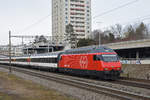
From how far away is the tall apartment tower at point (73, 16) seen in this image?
119 m

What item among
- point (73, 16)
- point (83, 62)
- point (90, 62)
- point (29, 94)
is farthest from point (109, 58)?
point (73, 16)

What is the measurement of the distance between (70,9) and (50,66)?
90788 millimetres

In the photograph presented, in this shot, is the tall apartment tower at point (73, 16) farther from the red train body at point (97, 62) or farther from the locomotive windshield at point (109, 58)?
the locomotive windshield at point (109, 58)

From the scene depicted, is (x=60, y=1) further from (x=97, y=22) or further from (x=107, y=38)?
(x=97, y=22)

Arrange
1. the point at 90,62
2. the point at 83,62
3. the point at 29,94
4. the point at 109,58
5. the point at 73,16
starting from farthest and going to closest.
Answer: the point at 73,16
the point at 83,62
the point at 90,62
the point at 109,58
the point at 29,94

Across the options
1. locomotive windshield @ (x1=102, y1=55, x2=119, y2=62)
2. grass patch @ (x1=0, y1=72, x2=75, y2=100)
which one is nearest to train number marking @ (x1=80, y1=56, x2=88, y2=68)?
locomotive windshield @ (x1=102, y1=55, x2=119, y2=62)

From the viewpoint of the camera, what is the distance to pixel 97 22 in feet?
145

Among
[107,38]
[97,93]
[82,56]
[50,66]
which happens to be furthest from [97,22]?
[107,38]

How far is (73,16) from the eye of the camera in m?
122

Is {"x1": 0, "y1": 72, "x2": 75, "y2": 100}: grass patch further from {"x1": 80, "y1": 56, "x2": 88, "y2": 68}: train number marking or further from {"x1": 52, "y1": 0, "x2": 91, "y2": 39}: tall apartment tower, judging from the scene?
{"x1": 52, "y1": 0, "x2": 91, "y2": 39}: tall apartment tower

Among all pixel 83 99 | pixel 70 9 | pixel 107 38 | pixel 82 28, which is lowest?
→ pixel 83 99

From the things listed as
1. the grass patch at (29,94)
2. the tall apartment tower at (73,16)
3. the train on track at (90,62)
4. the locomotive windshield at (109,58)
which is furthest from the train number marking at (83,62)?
the tall apartment tower at (73,16)

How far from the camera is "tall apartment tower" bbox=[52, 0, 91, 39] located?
118875 millimetres

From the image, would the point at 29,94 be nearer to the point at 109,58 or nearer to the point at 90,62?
the point at 90,62
